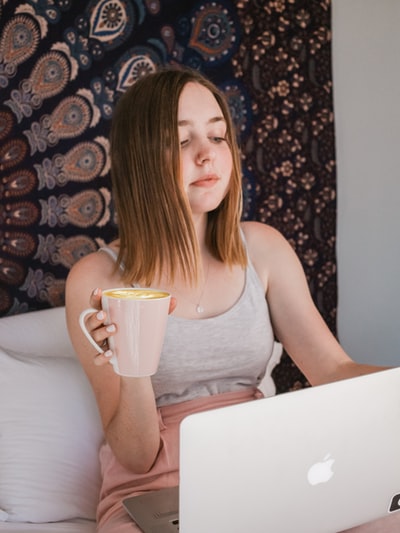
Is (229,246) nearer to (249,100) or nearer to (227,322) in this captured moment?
(227,322)

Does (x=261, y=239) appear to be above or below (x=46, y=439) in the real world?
above

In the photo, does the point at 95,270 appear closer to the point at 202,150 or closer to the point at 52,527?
the point at 202,150

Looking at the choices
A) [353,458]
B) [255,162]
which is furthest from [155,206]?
[255,162]

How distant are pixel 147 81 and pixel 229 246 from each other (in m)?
0.40

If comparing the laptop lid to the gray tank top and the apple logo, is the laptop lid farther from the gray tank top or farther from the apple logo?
the gray tank top

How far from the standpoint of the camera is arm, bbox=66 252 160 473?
1.19m

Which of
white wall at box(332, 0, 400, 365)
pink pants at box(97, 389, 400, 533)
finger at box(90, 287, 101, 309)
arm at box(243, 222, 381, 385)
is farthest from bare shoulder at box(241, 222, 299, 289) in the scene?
white wall at box(332, 0, 400, 365)

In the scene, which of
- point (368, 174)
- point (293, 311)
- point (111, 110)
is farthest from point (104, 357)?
point (368, 174)

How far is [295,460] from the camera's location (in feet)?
2.81

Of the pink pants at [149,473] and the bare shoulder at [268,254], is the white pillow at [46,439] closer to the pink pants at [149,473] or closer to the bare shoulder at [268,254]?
the pink pants at [149,473]

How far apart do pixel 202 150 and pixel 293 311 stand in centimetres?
42

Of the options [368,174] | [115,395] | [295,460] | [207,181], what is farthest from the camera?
[368,174]

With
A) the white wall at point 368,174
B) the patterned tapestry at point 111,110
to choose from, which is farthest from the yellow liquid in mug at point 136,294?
the white wall at point 368,174

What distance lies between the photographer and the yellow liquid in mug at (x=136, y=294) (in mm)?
951
